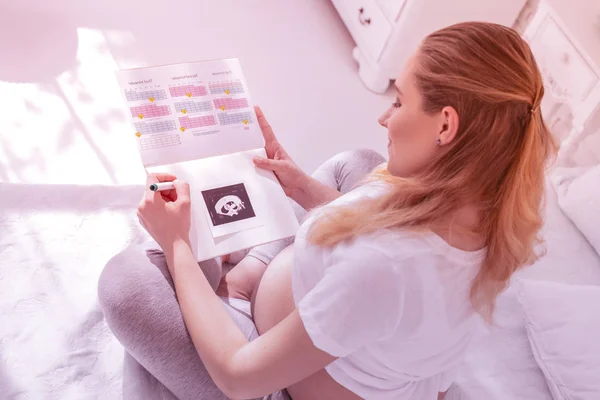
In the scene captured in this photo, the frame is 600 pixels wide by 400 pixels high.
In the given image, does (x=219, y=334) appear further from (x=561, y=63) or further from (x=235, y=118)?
(x=561, y=63)

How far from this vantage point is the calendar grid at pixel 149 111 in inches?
38.3

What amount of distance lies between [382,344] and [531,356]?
1.83ft

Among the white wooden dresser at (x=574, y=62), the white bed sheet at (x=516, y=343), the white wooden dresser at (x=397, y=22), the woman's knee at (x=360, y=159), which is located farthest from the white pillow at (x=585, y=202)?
the white wooden dresser at (x=397, y=22)

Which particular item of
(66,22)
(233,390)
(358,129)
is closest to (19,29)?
(66,22)

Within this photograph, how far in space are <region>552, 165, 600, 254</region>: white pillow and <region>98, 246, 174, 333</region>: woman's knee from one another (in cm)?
110

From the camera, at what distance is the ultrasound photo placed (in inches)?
37.2

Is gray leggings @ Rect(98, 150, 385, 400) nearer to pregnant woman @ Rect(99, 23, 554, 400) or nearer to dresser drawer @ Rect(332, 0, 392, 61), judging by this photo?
pregnant woman @ Rect(99, 23, 554, 400)

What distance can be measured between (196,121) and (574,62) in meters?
1.11

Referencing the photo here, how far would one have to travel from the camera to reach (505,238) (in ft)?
2.22

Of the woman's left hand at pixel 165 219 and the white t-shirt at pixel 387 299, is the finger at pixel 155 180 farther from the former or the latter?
the white t-shirt at pixel 387 299

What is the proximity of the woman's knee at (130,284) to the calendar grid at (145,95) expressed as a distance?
303mm

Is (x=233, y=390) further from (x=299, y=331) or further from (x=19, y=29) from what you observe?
(x=19, y=29)

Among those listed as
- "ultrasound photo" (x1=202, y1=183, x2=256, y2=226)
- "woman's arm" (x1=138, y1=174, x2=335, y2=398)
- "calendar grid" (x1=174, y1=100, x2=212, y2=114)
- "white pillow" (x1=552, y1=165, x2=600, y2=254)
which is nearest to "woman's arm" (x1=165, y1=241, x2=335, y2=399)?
"woman's arm" (x1=138, y1=174, x2=335, y2=398)

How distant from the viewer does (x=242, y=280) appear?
1.05m
